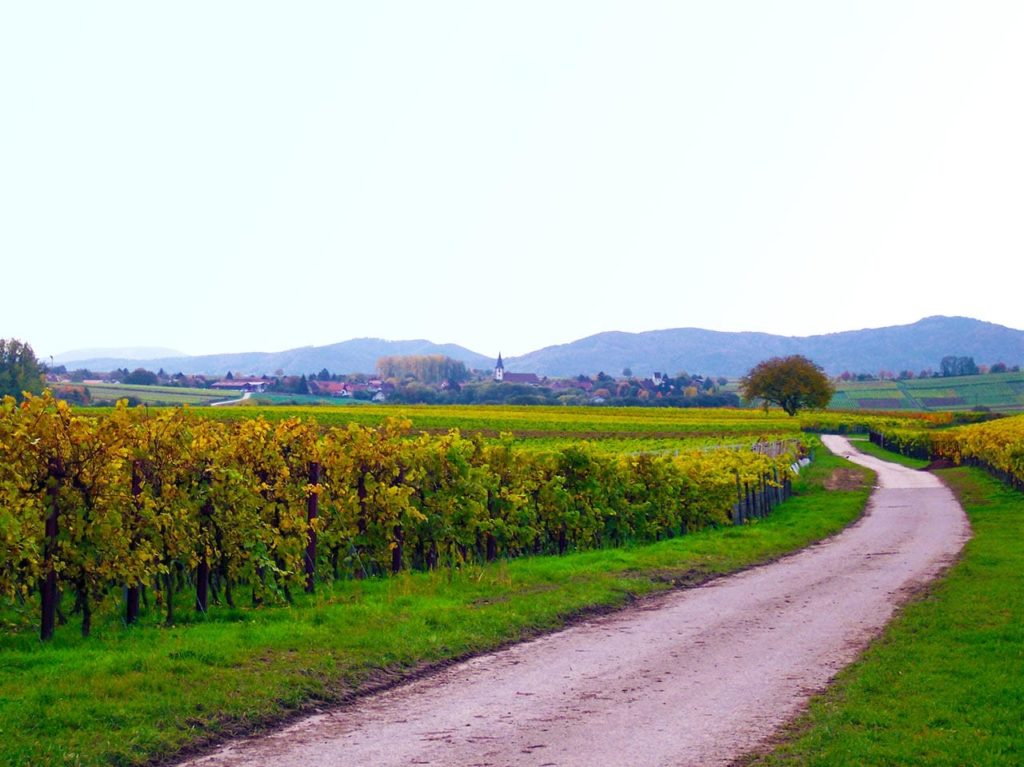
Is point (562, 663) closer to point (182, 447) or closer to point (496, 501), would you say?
point (182, 447)

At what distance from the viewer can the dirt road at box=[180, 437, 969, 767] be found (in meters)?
8.51

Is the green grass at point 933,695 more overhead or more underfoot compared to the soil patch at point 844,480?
more overhead

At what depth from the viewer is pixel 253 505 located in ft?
45.6

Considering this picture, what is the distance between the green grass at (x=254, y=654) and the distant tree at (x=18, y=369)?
100 meters

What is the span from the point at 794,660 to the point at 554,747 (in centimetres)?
468

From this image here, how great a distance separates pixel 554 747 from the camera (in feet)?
28.3

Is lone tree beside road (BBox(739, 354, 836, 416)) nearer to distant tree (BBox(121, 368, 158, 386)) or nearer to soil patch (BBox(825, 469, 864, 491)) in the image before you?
soil patch (BBox(825, 469, 864, 491))

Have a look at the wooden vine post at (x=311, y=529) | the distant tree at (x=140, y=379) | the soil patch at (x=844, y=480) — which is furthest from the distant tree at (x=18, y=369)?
the wooden vine post at (x=311, y=529)

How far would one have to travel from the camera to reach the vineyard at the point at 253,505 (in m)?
11.6

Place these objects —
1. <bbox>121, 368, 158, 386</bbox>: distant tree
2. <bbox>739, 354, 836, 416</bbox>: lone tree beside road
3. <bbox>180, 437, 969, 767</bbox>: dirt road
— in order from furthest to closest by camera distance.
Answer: <bbox>121, 368, 158, 386</bbox>: distant tree → <bbox>739, 354, 836, 416</bbox>: lone tree beside road → <bbox>180, 437, 969, 767</bbox>: dirt road

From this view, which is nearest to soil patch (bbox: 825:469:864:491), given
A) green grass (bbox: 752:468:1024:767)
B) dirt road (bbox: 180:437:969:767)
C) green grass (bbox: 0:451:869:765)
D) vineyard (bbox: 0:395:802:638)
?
vineyard (bbox: 0:395:802:638)

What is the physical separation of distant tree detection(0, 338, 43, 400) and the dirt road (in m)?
102

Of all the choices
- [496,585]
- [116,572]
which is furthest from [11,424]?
[496,585]

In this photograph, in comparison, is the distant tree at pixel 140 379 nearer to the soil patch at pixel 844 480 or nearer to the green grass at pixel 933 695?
the soil patch at pixel 844 480
